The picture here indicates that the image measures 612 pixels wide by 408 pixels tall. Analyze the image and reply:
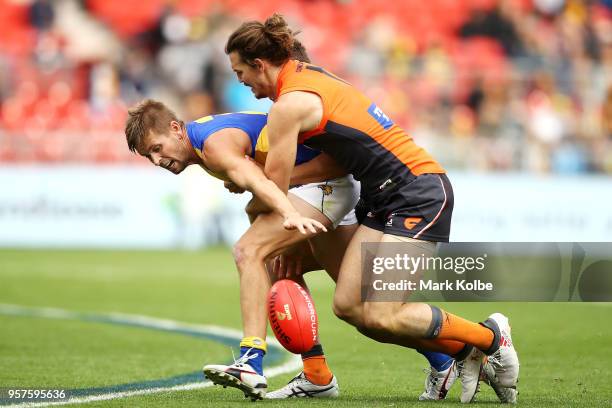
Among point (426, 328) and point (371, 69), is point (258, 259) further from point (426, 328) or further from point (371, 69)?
point (371, 69)

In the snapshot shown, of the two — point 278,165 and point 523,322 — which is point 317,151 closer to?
point 278,165

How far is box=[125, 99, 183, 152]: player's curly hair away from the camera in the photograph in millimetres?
6055

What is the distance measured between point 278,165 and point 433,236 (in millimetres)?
928

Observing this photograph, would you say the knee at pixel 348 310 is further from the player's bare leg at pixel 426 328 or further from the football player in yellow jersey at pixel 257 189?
the football player in yellow jersey at pixel 257 189

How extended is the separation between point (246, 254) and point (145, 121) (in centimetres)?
95

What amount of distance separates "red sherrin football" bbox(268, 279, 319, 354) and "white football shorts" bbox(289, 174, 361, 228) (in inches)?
20.0

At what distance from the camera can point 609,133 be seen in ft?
58.6

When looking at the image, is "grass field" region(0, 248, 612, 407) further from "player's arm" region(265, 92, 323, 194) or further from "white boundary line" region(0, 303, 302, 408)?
"player's arm" region(265, 92, 323, 194)

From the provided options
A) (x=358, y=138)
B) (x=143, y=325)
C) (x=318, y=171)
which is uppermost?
(x=358, y=138)

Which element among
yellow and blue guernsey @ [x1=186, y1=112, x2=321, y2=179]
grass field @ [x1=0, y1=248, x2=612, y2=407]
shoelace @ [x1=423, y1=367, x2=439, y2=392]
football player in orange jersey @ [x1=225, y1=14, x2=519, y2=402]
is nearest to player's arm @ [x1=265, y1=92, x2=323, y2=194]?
football player in orange jersey @ [x1=225, y1=14, x2=519, y2=402]

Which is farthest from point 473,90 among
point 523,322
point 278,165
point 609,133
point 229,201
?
point 278,165

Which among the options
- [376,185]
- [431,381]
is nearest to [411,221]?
[376,185]

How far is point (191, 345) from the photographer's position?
8.65 metres

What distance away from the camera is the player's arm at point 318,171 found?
6.18m
